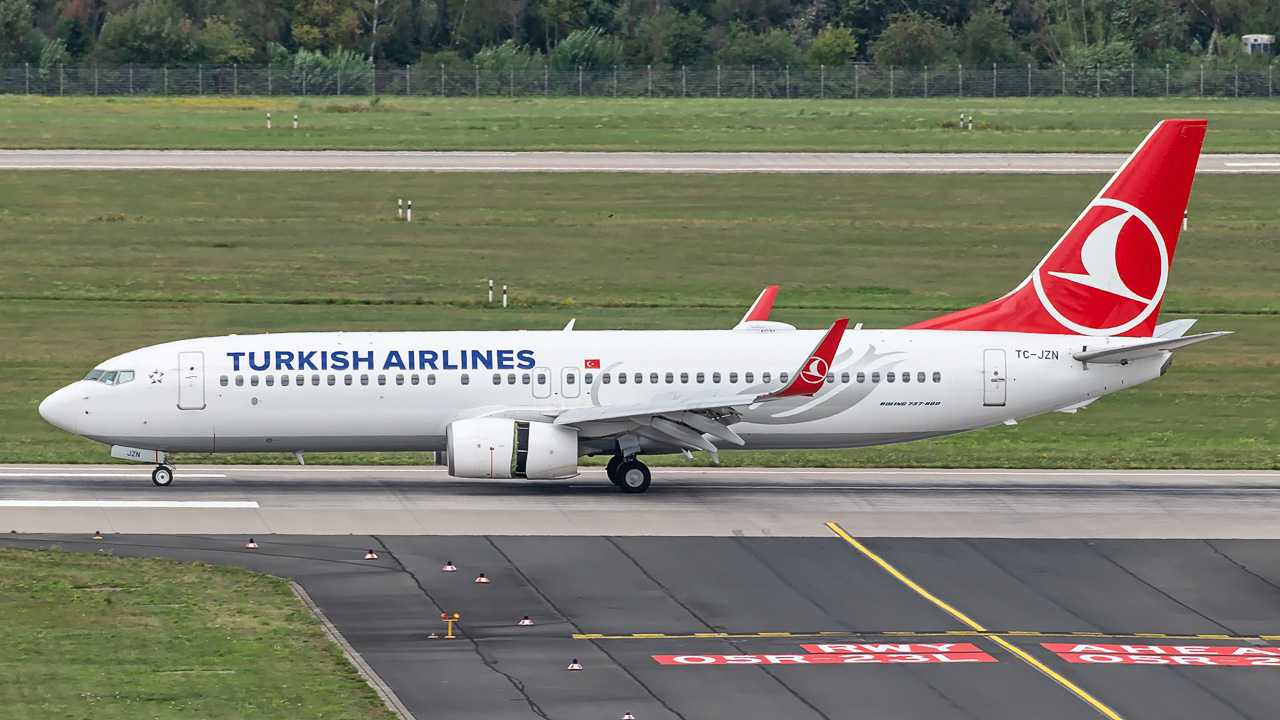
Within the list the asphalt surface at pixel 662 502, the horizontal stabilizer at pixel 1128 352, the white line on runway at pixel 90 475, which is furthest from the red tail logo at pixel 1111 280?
the white line on runway at pixel 90 475

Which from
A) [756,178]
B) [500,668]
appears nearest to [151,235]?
[756,178]

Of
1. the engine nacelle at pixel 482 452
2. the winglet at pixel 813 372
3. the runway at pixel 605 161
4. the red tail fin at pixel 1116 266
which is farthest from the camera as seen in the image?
the runway at pixel 605 161

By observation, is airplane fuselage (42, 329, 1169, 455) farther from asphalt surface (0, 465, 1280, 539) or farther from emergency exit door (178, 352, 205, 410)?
asphalt surface (0, 465, 1280, 539)

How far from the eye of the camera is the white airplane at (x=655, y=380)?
127ft

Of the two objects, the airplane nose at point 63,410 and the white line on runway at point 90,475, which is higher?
the airplane nose at point 63,410

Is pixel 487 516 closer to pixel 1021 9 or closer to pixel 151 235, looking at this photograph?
pixel 151 235

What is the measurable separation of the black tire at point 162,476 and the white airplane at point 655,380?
4 centimetres

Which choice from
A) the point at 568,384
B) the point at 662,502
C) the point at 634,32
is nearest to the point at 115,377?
the point at 568,384

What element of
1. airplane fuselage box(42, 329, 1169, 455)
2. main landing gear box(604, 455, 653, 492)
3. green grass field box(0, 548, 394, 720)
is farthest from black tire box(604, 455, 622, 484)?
green grass field box(0, 548, 394, 720)

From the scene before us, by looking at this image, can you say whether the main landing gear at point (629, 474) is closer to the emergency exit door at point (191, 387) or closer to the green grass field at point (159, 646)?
the emergency exit door at point (191, 387)

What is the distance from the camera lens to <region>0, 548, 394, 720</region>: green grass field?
76.2ft

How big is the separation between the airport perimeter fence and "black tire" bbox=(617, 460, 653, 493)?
81.9m

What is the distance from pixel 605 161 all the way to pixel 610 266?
59.6ft

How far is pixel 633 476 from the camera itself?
39.1 metres
